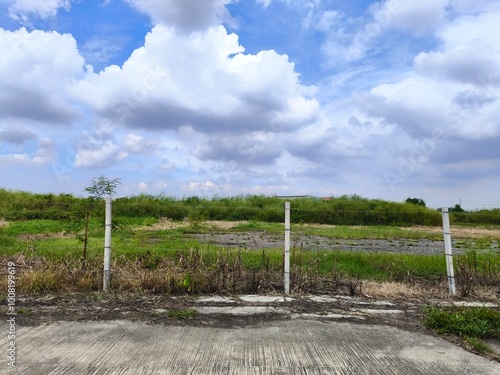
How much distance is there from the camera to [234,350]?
3865 mm

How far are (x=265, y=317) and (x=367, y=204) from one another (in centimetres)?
1975

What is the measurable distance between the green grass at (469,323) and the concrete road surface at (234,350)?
256 mm

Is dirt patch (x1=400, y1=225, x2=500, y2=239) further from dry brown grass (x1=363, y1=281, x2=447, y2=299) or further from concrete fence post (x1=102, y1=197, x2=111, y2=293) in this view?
concrete fence post (x1=102, y1=197, x2=111, y2=293)

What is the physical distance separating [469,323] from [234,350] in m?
2.56

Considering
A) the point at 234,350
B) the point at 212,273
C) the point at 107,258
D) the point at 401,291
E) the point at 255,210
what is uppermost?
the point at 255,210

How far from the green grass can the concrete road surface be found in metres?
0.26

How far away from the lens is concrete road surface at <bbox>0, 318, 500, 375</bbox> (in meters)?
3.47

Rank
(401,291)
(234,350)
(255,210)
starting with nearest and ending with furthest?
(234,350) → (401,291) → (255,210)

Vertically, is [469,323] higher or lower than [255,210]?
lower

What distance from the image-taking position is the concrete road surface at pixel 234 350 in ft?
11.4

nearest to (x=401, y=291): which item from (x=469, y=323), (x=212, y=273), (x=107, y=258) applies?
(x=469, y=323)

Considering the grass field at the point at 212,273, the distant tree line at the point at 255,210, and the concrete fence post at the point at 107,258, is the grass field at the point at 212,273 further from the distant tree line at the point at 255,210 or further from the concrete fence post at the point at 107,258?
the distant tree line at the point at 255,210

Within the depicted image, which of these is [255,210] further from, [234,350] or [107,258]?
[234,350]

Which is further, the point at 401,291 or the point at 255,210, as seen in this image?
the point at 255,210
